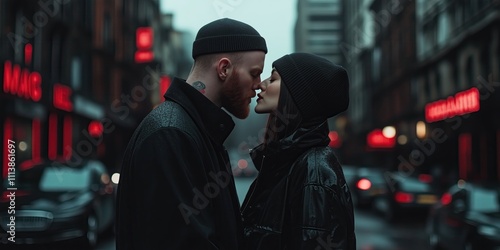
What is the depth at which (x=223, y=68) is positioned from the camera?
2.26 meters

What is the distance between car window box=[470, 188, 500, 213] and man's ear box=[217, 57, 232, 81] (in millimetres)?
8154

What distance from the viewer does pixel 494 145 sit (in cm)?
2600

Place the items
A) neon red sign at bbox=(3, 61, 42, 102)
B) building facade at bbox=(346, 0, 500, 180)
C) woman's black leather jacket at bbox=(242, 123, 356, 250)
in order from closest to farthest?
woman's black leather jacket at bbox=(242, 123, 356, 250) → neon red sign at bbox=(3, 61, 42, 102) → building facade at bbox=(346, 0, 500, 180)

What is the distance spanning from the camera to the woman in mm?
2149

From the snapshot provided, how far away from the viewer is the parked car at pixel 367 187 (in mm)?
20844

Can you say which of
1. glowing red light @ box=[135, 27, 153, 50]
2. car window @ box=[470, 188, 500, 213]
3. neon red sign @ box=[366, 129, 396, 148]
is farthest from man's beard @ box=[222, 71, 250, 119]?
neon red sign @ box=[366, 129, 396, 148]

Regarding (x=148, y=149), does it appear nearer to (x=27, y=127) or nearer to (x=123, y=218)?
(x=123, y=218)

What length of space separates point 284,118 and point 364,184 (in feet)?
64.3

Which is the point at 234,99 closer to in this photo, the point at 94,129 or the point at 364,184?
the point at 364,184

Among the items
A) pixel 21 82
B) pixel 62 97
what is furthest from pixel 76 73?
pixel 21 82

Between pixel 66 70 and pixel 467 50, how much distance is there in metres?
17.7

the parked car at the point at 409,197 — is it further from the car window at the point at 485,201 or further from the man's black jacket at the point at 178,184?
the man's black jacket at the point at 178,184

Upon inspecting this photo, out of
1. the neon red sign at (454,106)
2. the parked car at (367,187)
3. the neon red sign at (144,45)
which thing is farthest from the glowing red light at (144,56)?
the parked car at (367,187)

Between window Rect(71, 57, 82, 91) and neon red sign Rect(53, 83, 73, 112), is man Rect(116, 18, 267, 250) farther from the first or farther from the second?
window Rect(71, 57, 82, 91)
